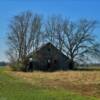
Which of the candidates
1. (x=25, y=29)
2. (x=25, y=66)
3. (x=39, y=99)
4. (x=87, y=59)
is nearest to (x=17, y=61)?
(x=25, y=66)

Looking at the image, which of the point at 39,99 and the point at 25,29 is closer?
the point at 39,99

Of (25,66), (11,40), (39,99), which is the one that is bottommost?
(39,99)

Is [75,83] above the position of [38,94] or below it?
above

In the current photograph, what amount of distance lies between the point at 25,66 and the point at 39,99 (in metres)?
64.2

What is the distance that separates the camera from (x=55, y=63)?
86000 mm

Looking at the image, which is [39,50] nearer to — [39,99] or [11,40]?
[11,40]

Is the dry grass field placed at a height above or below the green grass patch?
above

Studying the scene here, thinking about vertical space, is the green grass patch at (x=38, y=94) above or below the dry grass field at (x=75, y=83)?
below

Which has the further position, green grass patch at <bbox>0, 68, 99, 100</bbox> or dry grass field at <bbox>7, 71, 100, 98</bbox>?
dry grass field at <bbox>7, 71, 100, 98</bbox>

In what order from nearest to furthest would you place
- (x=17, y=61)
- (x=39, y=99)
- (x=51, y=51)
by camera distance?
(x=39, y=99)
(x=17, y=61)
(x=51, y=51)

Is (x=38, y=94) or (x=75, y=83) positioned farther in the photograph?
(x=75, y=83)

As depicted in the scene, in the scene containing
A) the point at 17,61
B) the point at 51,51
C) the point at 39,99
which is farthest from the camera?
the point at 51,51

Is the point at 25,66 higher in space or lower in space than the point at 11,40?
lower

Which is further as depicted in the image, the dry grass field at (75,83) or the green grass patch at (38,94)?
the dry grass field at (75,83)
